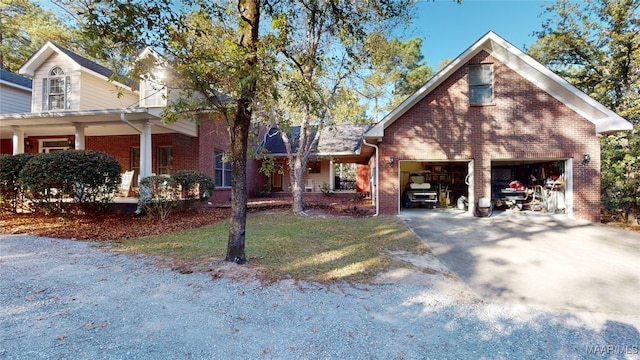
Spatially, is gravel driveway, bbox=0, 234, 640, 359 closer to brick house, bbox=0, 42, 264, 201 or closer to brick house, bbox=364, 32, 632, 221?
brick house, bbox=0, 42, 264, 201

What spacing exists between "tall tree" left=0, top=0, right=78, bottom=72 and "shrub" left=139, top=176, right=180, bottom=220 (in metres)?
15.1

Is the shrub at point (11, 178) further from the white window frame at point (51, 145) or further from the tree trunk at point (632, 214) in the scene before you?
the tree trunk at point (632, 214)

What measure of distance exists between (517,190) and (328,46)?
926 cm

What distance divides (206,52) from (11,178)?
822cm

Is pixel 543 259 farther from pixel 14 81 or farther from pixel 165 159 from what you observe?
pixel 14 81

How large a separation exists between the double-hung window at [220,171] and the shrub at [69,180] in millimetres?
5362

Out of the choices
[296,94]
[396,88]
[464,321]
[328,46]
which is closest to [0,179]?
[296,94]

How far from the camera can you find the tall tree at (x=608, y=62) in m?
9.76

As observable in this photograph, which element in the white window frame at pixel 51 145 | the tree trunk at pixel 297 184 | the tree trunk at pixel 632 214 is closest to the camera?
the tree trunk at pixel 632 214

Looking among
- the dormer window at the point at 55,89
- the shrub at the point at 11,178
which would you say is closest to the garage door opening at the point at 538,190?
the shrub at the point at 11,178

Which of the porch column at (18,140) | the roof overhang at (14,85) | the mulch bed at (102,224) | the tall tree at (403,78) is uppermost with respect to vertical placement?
the tall tree at (403,78)

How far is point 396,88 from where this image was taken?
88.9 ft

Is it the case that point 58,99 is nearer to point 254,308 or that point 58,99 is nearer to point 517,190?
point 254,308

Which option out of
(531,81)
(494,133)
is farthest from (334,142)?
(531,81)
